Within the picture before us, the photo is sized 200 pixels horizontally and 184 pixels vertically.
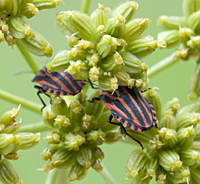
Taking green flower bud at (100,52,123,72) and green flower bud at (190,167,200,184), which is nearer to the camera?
green flower bud at (100,52,123,72)

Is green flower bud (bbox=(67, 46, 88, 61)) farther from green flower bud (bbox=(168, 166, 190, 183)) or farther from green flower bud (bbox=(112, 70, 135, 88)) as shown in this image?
green flower bud (bbox=(168, 166, 190, 183))

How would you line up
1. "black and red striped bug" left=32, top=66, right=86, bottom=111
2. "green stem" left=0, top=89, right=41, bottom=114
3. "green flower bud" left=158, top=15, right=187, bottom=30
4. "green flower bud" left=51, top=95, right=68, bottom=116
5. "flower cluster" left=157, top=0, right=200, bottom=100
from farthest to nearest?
"green flower bud" left=158, top=15, right=187, bottom=30
"flower cluster" left=157, top=0, right=200, bottom=100
"green stem" left=0, top=89, right=41, bottom=114
"black and red striped bug" left=32, top=66, right=86, bottom=111
"green flower bud" left=51, top=95, right=68, bottom=116

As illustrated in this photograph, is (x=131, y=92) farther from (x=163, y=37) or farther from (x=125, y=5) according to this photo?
(x=163, y=37)

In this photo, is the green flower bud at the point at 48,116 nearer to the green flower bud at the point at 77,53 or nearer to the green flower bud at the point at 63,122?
the green flower bud at the point at 63,122

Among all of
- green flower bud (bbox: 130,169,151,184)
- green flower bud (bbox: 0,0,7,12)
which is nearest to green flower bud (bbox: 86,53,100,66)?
green flower bud (bbox: 0,0,7,12)

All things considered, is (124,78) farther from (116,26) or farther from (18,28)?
(18,28)

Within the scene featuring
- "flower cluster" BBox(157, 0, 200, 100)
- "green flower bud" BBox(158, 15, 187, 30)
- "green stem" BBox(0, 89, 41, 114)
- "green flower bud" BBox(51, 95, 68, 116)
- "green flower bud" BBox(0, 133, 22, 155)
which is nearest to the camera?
"green flower bud" BBox(0, 133, 22, 155)

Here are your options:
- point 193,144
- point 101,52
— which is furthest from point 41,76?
point 193,144

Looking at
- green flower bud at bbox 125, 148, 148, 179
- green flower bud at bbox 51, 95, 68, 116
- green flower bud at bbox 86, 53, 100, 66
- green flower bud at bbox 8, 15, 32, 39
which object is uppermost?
green flower bud at bbox 8, 15, 32, 39
